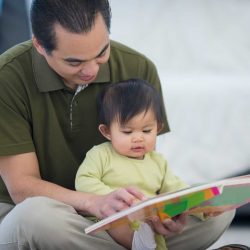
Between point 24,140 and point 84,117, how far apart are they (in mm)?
175

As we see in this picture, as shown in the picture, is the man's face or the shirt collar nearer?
the man's face

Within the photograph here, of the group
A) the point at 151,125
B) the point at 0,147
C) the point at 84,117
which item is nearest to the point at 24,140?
the point at 0,147

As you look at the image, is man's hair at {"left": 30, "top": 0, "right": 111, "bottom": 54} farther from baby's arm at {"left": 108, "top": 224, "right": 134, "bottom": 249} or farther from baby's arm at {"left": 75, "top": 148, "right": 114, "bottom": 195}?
baby's arm at {"left": 108, "top": 224, "right": 134, "bottom": 249}

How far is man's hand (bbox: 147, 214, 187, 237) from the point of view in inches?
54.0

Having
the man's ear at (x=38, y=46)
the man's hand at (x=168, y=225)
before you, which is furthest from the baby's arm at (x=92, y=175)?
the man's ear at (x=38, y=46)

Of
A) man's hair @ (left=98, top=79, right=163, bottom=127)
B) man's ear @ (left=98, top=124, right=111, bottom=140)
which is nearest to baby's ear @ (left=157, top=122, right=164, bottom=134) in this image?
man's hair @ (left=98, top=79, right=163, bottom=127)

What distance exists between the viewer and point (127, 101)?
Answer: 1.51 m

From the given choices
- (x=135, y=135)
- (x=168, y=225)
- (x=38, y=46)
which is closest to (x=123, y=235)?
(x=168, y=225)

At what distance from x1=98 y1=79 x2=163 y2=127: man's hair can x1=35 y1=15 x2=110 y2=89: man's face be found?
0.25 feet

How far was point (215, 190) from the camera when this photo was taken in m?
1.17

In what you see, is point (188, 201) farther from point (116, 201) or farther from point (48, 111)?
point (48, 111)

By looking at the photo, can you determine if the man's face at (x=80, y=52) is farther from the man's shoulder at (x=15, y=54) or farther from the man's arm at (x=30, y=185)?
the man's arm at (x=30, y=185)

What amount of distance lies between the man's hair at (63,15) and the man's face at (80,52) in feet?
0.04

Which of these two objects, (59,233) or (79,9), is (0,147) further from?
(79,9)
